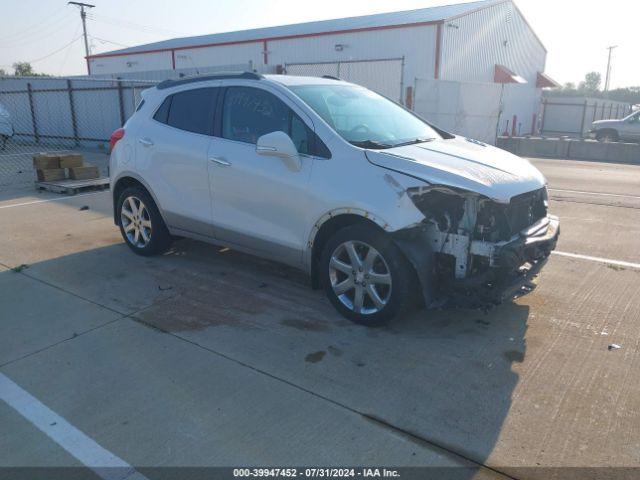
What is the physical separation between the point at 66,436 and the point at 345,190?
245 centimetres

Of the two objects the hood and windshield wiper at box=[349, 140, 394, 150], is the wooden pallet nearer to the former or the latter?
windshield wiper at box=[349, 140, 394, 150]

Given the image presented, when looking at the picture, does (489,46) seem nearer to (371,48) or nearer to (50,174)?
(371,48)

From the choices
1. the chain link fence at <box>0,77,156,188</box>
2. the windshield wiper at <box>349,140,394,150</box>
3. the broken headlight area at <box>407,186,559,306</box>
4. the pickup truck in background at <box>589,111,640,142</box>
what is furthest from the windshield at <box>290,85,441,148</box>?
the pickup truck in background at <box>589,111,640,142</box>

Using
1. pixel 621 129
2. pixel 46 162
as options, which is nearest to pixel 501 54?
pixel 621 129

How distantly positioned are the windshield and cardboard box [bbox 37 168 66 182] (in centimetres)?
750

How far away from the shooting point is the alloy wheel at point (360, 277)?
4.07 metres

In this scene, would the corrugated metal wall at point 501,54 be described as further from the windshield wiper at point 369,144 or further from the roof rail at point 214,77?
the windshield wiper at point 369,144

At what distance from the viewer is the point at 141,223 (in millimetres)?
5957

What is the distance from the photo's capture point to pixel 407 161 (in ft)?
13.0

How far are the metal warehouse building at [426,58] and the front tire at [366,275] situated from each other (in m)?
11.7

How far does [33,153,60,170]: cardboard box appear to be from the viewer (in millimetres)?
10383

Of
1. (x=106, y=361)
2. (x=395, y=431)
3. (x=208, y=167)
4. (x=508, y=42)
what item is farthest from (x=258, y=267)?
(x=508, y=42)

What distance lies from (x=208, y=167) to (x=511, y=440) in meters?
3.48

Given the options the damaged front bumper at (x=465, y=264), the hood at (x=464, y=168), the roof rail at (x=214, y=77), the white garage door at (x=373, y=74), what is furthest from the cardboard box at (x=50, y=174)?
the white garage door at (x=373, y=74)
